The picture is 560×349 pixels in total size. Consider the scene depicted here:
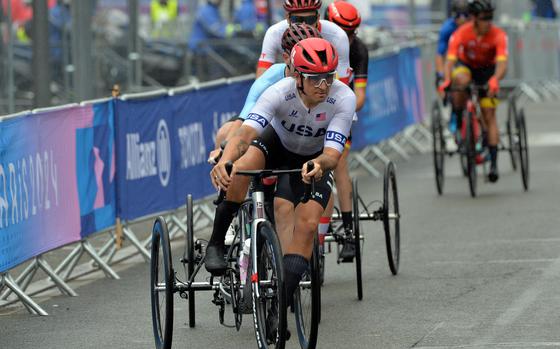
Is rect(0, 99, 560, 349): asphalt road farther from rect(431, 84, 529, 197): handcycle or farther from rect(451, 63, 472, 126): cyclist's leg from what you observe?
rect(451, 63, 472, 126): cyclist's leg

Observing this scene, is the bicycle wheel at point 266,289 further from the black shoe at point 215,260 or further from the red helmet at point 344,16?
the red helmet at point 344,16

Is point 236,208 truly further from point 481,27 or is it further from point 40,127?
point 481,27

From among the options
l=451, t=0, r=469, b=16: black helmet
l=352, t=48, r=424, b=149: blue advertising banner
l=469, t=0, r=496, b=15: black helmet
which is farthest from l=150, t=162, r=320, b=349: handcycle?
l=352, t=48, r=424, b=149: blue advertising banner

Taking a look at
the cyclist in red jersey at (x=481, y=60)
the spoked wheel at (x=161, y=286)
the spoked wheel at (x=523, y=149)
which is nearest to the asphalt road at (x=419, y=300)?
the spoked wheel at (x=161, y=286)

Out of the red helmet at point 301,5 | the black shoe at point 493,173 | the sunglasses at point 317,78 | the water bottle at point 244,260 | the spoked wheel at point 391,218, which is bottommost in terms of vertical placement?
the black shoe at point 493,173

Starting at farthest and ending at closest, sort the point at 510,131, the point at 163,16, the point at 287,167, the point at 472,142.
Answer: the point at 163,16 < the point at 510,131 < the point at 472,142 < the point at 287,167

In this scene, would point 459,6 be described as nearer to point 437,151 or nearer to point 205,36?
point 437,151

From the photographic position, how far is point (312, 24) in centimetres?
1070

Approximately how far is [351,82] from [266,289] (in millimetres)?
4062

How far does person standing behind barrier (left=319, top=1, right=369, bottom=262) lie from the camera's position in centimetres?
1113

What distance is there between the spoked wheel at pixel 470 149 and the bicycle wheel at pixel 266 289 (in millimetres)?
8208

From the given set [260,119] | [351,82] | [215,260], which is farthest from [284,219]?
[351,82]

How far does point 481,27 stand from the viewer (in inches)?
660

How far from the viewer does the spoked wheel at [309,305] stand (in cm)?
824
